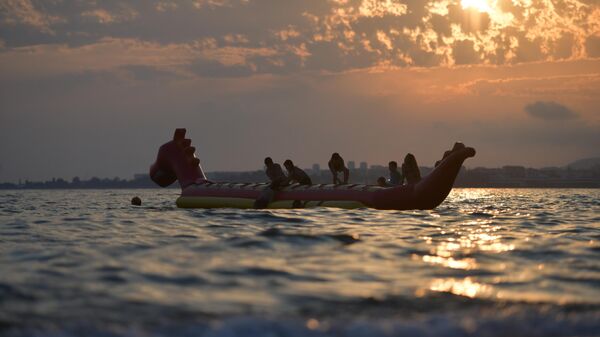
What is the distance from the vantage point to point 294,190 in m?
17.7

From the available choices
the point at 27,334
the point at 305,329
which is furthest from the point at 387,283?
the point at 27,334

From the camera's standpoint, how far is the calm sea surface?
4.27 metres

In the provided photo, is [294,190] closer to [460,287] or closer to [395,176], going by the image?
[395,176]

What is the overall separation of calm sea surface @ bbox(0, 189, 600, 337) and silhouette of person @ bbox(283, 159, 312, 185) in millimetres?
8314

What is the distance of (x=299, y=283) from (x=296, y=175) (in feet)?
42.3

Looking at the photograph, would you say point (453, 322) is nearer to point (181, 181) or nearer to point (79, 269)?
point (79, 269)

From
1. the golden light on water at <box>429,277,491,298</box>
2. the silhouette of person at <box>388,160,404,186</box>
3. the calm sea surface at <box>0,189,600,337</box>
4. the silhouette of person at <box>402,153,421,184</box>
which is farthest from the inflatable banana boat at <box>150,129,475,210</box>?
the golden light on water at <box>429,277,491,298</box>

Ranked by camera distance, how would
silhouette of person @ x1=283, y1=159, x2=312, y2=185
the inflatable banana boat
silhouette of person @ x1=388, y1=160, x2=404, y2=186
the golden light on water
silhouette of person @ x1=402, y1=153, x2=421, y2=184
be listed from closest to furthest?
the golden light on water → the inflatable banana boat → silhouette of person @ x1=402, y1=153, x2=421, y2=184 → silhouette of person @ x1=283, y1=159, x2=312, y2=185 → silhouette of person @ x1=388, y1=160, x2=404, y2=186

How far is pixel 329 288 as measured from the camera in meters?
5.43

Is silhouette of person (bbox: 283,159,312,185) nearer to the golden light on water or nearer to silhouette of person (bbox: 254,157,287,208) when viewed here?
silhouette of person (bbox: 254,157,287,208)

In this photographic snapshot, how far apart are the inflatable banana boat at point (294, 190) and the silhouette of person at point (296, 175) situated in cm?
50

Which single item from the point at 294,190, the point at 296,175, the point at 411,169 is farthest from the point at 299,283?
the point at 296,175

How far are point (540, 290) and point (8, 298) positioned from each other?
13.9ft

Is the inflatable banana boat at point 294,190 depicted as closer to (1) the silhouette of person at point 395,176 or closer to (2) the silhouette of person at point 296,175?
(2) the silhouette of person at point 296,175
